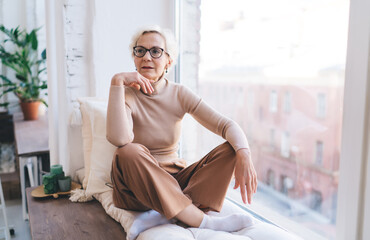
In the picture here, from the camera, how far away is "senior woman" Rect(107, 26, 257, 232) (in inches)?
53.9

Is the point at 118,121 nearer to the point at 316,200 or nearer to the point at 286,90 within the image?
the point at 286,90

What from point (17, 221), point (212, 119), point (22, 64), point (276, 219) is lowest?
point (17, 221)

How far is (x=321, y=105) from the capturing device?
1530 mm

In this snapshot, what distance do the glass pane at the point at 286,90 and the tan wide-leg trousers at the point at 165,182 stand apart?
1.50 feet

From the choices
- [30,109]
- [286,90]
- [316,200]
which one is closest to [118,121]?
[286,90]

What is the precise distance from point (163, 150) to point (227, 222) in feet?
1.53

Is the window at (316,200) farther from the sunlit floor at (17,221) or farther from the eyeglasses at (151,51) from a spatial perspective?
the sunlit floor at (17,221)

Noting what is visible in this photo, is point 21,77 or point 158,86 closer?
point 158,86

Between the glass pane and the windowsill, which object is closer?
the glass pane

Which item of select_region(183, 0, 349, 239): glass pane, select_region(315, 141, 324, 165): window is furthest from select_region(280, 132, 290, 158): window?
select_region(315, 141, 324, 165): window

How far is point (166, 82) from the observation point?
5.60 feet

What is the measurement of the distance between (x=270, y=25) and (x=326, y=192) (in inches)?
35.9

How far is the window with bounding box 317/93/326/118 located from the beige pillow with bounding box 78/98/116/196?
1.10 metres

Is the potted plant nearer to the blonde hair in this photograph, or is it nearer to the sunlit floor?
the sunlit floor
